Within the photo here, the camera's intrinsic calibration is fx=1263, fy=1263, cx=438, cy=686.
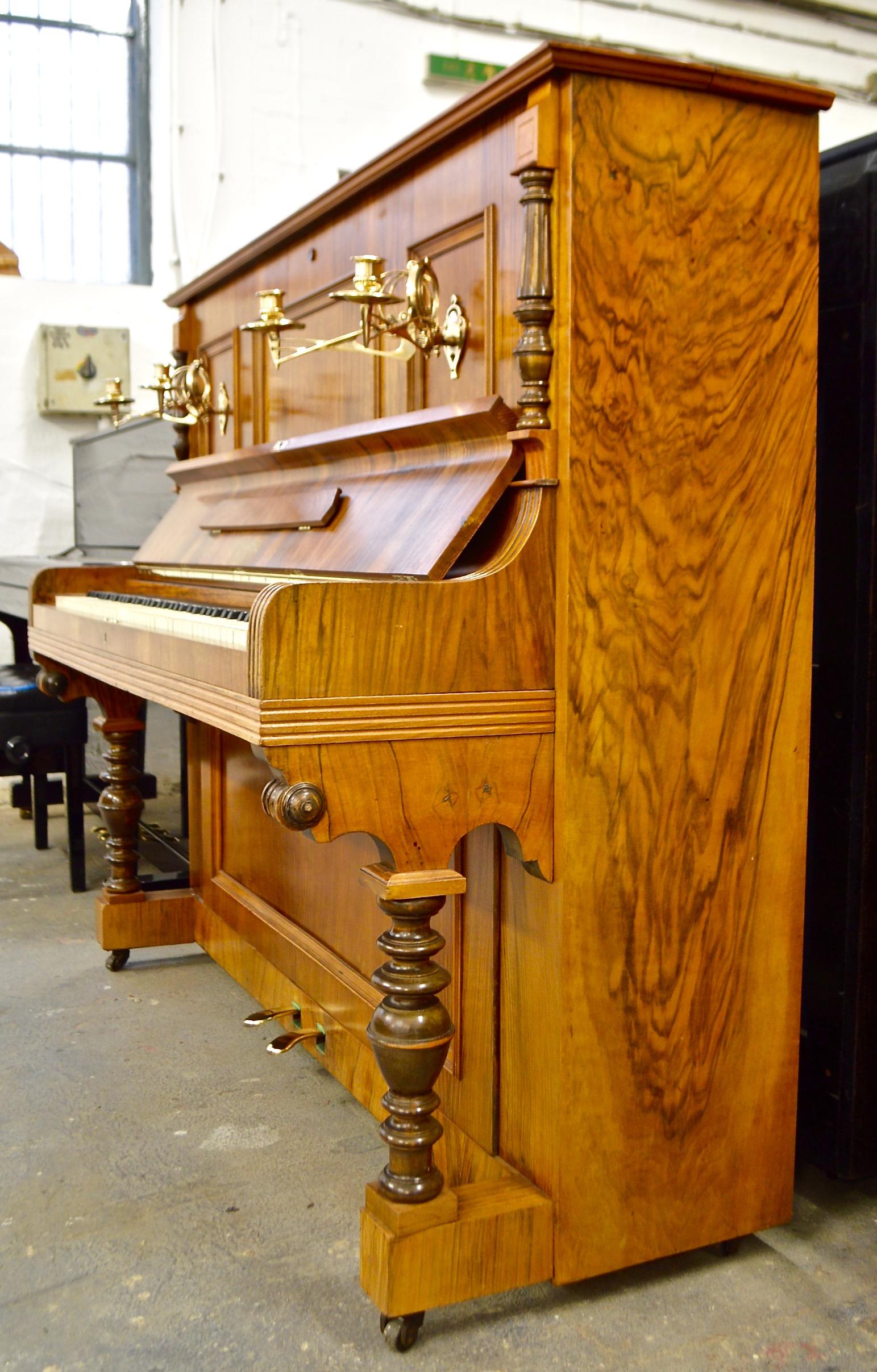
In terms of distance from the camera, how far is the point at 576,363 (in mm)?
1632

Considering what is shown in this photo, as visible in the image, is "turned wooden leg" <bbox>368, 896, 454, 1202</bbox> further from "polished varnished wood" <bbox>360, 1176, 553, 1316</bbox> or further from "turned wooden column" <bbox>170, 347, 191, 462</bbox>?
"turned wooden column" <bbox>170, 347, 191, 462</bbox>

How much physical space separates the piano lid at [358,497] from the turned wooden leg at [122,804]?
18.3 inches

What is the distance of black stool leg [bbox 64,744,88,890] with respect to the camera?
3.99m

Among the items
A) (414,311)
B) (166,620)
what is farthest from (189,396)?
(414,311)

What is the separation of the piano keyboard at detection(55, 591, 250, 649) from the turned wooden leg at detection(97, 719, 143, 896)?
16.5 inches

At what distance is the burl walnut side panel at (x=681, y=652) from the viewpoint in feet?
5.45

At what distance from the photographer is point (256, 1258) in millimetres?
1881

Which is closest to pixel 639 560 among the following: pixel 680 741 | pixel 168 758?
pixel 680 741

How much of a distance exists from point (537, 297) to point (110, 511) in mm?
3682

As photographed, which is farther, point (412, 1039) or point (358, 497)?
point (358, 497)

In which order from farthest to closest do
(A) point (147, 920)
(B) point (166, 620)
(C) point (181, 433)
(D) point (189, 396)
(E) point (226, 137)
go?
1. (E) point (226, 137)
2. (C) point (181, 433)
3. (A) point (147, 920)
4. (D) point (189, 396)
5. (B) point (166, 620)

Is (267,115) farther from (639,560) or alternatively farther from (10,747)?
(639,560)

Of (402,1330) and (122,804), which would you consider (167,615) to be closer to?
(402,1330)

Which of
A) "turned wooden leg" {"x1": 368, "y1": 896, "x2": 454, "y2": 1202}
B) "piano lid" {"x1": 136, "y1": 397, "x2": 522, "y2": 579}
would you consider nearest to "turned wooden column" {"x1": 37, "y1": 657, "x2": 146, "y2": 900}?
"piano lid" {"x1": 136, "y1": 397, "x2": 522, "y2": 579}
